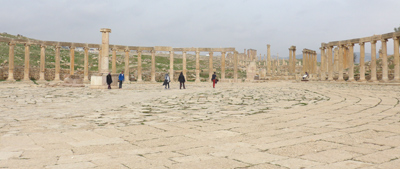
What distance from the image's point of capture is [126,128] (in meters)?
5.72

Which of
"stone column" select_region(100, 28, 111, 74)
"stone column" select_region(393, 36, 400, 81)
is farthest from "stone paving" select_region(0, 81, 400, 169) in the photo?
"stone column" select_region(393, 36, 400, 81)

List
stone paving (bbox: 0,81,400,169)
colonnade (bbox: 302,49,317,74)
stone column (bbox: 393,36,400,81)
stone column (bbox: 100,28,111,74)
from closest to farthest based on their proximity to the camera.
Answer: stone paving (bbox: 0,81,400,169), stone column (bbox: 100,28,111,74), stone column (bbox: 393,36,400,81), colonnade (bbox: 302,49,317,74)

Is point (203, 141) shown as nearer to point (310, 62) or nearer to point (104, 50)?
point (104, 50)

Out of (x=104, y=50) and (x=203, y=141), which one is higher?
(x=104, y=50)

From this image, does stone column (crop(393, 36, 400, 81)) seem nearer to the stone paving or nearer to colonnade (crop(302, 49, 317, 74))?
colonnade (crop(302, 49, 317, 74))

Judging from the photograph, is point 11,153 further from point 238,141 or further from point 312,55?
point 312,55

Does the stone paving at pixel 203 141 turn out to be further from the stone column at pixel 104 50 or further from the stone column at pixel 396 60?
the stone column at pixel 396 60

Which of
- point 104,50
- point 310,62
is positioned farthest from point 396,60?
point 104,50

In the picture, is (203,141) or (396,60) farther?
(396,60)

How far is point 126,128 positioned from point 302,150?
338 cm

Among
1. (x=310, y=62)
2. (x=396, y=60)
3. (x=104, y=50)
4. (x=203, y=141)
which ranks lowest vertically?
(x=203, y=141)

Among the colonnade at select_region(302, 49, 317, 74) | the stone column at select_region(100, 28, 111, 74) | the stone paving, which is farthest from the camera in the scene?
the colonnade at select_region(302, 49, 317, 74)

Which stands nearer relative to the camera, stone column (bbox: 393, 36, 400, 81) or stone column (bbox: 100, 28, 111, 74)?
stone column (bbox: 100, 28, 111, 74)

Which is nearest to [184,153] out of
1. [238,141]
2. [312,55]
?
[238,141]
